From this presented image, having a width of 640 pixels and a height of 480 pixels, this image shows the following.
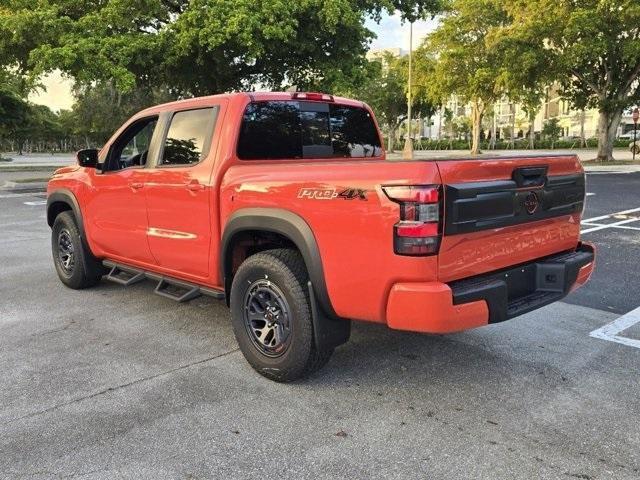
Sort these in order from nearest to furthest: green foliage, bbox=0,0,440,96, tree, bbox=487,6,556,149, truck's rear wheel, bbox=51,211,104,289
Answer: truck's rear wheel, bbox=51,211,104,289, green foliage, bbox=0,0,440,96, tree, bbox=487,6,556,149

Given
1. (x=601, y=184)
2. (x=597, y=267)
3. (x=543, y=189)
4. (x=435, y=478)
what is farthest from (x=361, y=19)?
(x=435, y=478)

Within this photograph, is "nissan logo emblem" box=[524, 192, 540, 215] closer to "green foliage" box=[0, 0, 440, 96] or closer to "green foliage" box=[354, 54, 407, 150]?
"green foliage" box=[0, 0, 440, 96]

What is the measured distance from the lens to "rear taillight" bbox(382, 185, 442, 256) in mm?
2955

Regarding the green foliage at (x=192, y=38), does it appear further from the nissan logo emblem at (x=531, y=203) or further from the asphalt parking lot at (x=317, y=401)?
the nissan logo emblem at (x=531, y=203)

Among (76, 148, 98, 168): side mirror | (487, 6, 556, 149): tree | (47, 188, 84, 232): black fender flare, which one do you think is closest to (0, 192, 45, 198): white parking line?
(47, 188, 84, 232): black fender flare

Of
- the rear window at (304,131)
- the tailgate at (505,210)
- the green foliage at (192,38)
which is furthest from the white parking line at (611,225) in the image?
the green foliage at (192,38)

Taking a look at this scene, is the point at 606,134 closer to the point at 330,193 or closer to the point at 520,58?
the point at 520,58

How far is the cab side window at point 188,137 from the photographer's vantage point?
436cm

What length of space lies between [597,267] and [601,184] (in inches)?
517

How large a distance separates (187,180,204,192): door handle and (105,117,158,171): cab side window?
86 centimetres

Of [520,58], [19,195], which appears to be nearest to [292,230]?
[19,195]

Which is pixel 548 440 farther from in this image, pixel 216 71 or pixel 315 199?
→ pixel 216 71

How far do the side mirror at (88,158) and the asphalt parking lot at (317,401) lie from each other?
4.46ft

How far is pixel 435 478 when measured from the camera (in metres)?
2.73
